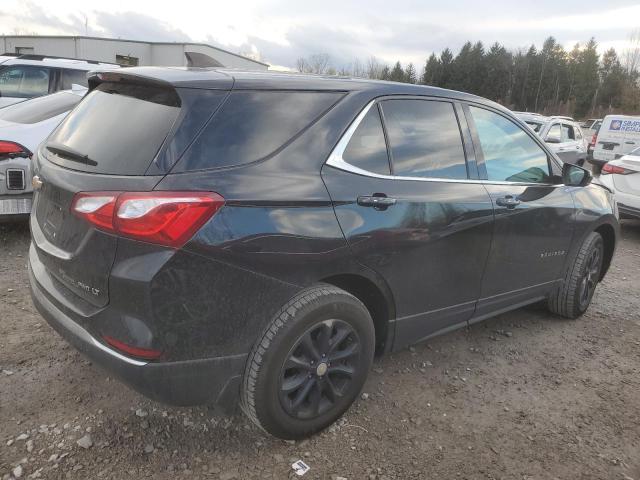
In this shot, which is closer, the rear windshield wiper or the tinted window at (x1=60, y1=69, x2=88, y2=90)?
the rear windshield wiper

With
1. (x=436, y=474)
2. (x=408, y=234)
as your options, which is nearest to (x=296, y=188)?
(x=408, y=234)

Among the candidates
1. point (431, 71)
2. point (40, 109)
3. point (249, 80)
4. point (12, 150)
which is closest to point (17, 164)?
point (12, 150)

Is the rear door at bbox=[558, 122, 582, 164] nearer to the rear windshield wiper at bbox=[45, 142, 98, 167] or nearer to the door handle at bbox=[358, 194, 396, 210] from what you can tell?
the door handle at bbox=[358, 194, 396, 210]

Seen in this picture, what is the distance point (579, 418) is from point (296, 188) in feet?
6.88

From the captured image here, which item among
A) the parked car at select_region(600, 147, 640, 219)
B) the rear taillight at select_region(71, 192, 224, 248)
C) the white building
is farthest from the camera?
the white building

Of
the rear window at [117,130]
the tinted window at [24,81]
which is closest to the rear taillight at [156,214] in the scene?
the rear window at [117,130]

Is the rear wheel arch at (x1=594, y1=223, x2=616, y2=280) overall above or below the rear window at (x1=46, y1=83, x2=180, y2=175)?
below

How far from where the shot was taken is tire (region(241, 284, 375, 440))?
7.41 ft

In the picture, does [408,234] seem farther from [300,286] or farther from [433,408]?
[433,408]

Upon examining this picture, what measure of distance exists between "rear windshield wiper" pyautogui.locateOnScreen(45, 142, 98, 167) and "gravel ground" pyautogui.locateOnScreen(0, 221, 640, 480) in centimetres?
107

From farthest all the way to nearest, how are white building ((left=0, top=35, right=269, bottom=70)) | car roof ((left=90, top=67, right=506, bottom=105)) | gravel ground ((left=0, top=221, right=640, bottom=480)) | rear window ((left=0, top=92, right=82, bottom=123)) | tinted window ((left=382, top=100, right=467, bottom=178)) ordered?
white building ((left=0, top=35, right=269, bottom=70)), rear window ((left=0, top=92, right=82, bottom=123)), tinted window ((left=382, top=100, right=467, bottom=178)), gravel ground ((left=0, top=221, right=640, bottom=480)), car roof ((left=90, top=67, right=506, bottom=105))

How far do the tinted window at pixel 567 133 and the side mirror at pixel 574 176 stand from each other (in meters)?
9.94

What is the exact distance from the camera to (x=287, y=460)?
7.97 ft

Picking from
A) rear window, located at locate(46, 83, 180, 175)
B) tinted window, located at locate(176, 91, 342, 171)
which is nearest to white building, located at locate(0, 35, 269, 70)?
rear window, located at locate(46, 83, 180, 175)
